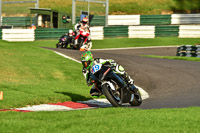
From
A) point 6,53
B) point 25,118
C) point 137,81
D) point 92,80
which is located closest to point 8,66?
point 6,53

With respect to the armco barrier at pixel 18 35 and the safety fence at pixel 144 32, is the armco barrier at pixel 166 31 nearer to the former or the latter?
the safety fence at pixel 144 32

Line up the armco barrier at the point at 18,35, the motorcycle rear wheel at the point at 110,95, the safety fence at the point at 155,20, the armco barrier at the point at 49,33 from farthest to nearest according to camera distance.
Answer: the safety fence at the point at 155,20 → the armco barrier at the point at 49,33 → the armco barrier at the point at 18,35 → the motorcycle rear wheel at the point at 110,95

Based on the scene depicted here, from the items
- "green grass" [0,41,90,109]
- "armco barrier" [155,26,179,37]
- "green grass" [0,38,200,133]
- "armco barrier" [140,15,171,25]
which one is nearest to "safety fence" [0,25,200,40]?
"armco barrier" [155,26,179,37]

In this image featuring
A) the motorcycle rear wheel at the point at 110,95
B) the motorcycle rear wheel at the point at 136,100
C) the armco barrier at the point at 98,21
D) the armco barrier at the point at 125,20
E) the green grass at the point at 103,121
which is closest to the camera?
the green grass at the point at 103,121

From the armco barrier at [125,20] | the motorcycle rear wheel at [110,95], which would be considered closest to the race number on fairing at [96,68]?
the motorcycle rear wheel at [110,95]

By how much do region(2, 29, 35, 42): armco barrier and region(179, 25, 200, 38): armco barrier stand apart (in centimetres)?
1234

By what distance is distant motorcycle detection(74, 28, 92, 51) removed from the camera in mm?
28344

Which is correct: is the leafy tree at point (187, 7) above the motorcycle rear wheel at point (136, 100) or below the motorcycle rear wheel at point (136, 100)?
above

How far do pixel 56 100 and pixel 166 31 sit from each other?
2457 centimetres

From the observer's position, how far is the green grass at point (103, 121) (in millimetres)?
7492

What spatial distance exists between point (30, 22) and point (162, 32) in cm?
1157

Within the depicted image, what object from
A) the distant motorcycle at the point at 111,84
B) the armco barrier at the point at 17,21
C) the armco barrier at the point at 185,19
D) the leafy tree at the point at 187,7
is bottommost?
the distant motorcycle at the point at 111,84

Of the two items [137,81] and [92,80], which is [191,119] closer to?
[92,80]

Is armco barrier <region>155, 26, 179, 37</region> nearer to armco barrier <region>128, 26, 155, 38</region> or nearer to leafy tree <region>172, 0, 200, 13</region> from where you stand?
armco barrier <region>128, 26, 155, 38</region>
